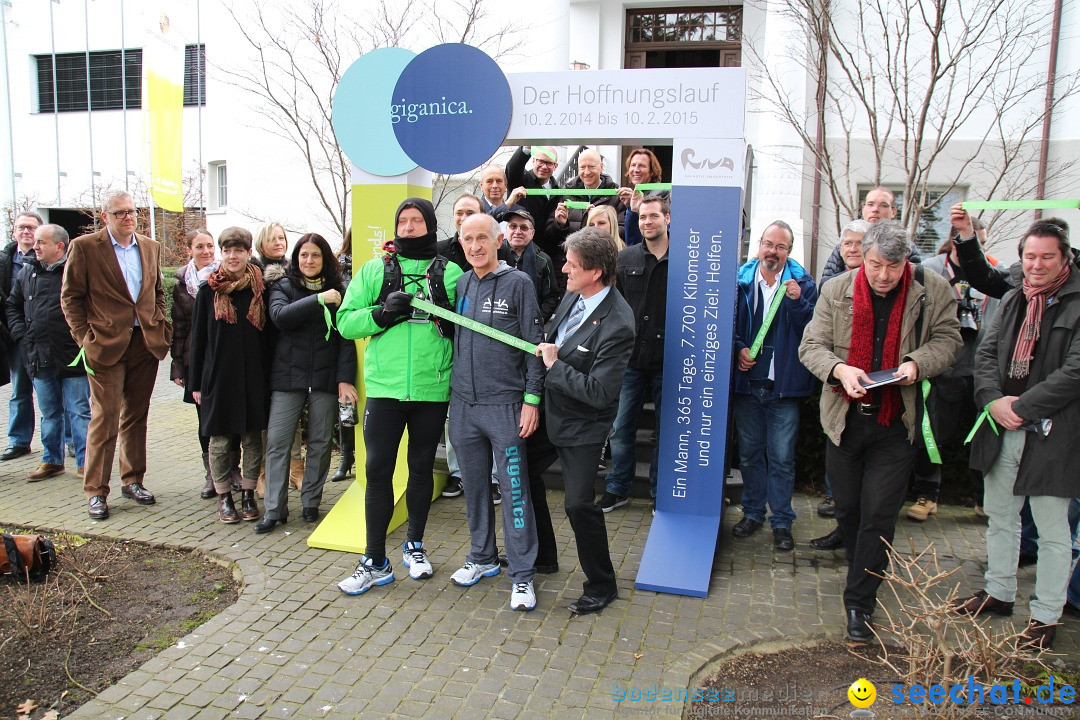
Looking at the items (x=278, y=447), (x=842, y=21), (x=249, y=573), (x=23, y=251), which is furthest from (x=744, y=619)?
(x=842, y=21)

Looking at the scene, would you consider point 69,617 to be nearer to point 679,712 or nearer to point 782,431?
point 679,712

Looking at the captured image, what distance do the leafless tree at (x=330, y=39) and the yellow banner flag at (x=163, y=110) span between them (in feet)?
6.91

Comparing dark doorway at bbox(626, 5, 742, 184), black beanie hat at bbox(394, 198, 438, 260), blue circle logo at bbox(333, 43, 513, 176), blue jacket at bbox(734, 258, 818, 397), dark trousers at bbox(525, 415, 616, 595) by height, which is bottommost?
dark trousers at bbox(525, 415, 616, 595)

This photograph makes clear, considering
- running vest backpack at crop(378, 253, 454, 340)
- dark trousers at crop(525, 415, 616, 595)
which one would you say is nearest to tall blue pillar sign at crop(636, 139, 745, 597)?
dark trousers at crop(525, 415, 616, 595)

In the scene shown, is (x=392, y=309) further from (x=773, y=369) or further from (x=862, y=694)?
(x=862, y=694)

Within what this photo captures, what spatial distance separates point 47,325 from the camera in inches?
253

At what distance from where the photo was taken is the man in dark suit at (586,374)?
A: 398 centimetres

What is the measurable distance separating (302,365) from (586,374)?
2.32m

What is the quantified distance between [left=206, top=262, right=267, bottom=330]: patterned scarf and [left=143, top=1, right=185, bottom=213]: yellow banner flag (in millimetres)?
8815

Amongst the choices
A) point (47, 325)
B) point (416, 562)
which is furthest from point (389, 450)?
point (47, 325)

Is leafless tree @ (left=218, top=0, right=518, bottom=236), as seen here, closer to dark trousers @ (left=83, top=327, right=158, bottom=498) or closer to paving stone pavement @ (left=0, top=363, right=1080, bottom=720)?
dark trousers @ (left=83, top=327, right=158, bottom=498)

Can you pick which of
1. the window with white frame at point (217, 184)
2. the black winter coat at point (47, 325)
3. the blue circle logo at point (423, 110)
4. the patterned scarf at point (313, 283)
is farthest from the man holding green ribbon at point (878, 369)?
the window with white frame at point (217, 184)

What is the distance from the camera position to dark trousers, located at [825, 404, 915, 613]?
3.92 metres

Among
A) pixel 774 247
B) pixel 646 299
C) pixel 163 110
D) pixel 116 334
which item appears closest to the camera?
pixel 774 247
